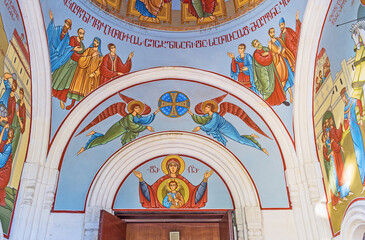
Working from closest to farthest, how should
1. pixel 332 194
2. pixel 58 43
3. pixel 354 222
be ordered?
pixel 354 222 < pixel 332 194 < pixel 58 43

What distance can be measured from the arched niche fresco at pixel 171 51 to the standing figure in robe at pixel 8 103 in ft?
3.64

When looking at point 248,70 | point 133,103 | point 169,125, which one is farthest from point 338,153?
point 133,103

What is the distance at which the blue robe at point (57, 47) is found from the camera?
268 inches

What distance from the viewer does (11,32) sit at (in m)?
6.00

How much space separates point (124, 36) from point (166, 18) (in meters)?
1.00

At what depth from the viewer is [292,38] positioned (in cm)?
701

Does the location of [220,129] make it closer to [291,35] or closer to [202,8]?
[291,35]

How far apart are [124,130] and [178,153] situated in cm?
142

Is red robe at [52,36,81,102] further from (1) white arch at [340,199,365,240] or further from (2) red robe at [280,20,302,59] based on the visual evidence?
(1) white arch at [340,199,365,240]

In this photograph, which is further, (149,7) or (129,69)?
(129,69)

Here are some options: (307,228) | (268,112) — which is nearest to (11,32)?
(268,112)

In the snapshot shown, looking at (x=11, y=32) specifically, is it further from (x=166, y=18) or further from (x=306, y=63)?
(x=306, y=63)

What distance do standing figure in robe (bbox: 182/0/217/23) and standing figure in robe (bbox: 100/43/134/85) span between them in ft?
5.33

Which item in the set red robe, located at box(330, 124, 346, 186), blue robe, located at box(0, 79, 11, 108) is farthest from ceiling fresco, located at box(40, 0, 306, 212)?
red robe, located at box(330, 124, 346, 186)
